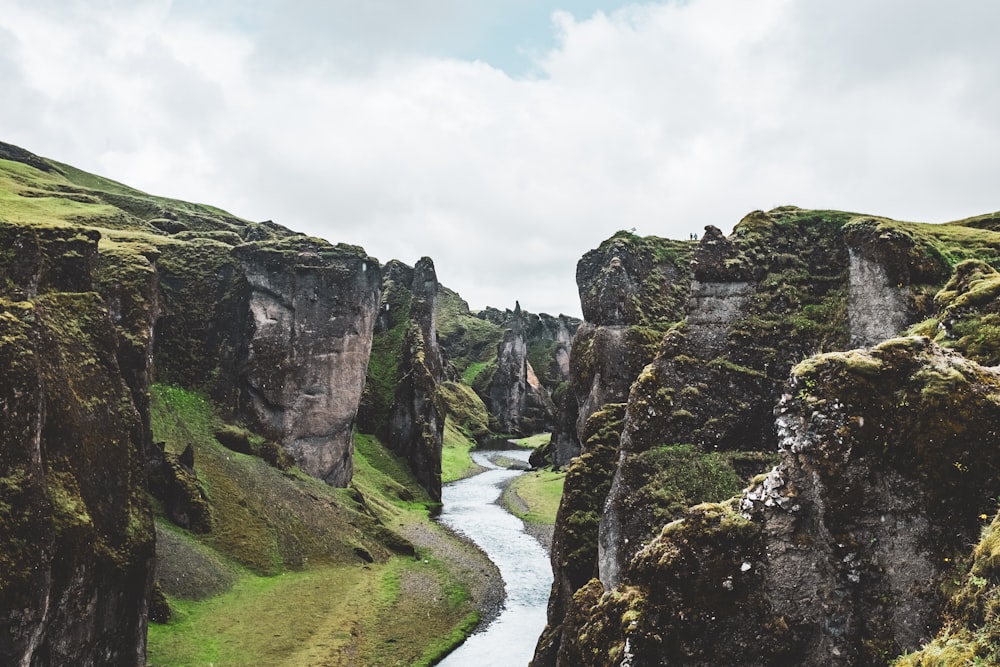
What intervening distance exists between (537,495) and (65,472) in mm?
59509

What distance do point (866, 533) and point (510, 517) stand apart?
207 feet

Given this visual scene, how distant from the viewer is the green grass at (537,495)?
69.4 m

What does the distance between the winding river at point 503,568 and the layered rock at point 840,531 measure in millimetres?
25756

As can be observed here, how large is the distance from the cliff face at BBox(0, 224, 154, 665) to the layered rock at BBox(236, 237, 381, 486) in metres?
31.3

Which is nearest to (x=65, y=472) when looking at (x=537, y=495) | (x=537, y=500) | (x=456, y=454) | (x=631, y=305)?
(x=631, y=305)

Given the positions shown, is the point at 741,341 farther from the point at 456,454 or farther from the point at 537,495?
the point at 456,454

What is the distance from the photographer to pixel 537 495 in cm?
7912

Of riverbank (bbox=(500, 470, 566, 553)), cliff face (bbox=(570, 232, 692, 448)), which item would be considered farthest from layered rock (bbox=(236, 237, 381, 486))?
cliff face (bbox=(570, 232, 692, 448))

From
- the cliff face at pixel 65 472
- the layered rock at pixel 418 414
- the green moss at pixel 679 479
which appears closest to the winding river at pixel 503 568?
the layered rock at pixel 418 414

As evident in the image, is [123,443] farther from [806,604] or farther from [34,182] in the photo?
[34,182]

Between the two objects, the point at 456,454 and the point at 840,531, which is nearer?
the point at 840,531

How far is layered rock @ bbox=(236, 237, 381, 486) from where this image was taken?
64375 mm

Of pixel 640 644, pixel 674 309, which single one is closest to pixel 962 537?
pixel 640 644

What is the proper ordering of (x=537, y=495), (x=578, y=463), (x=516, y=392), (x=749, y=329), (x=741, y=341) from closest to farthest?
(x=741, y=341)
(x=749, y=329)
(x=578, y=463)
(x=537, y=495)
(x=516, y=392)
